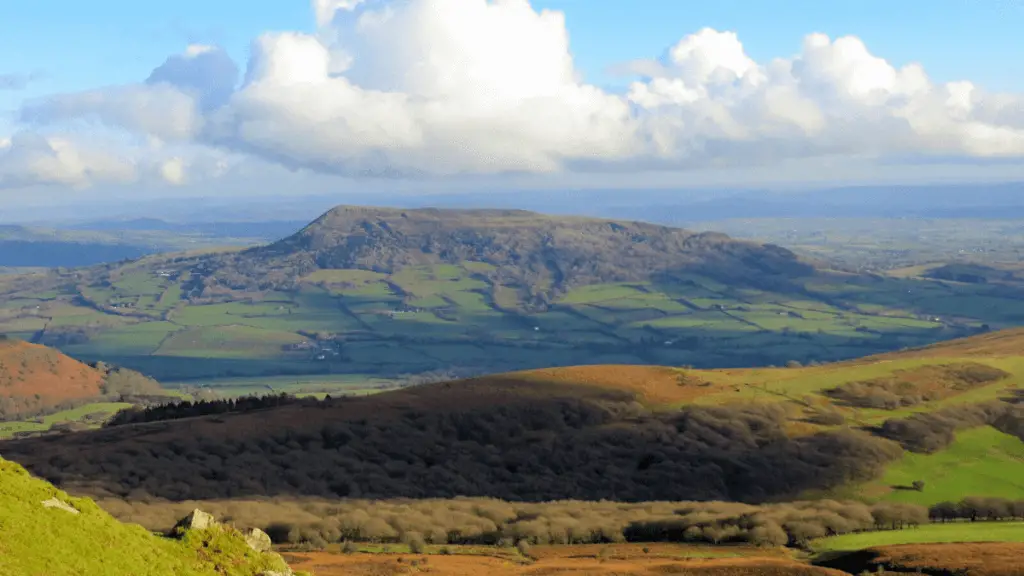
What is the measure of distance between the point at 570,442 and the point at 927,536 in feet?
142

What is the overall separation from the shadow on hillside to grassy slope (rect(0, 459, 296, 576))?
51.8 meters

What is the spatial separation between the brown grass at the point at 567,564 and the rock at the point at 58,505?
1846 centimetres

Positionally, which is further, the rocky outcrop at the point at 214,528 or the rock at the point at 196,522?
the rock at the point at 196,522

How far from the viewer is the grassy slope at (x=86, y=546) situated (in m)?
29.8

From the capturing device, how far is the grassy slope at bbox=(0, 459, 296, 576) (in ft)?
97.8

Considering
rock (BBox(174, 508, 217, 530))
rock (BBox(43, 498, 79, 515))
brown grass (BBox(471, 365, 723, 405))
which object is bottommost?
brown grass (BBox(471, 365, 723, 405))

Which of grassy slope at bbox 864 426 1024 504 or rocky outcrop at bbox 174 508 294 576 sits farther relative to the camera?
grassy slope at bbox 864 426 1024 504

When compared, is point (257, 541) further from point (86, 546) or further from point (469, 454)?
point (469, 454)

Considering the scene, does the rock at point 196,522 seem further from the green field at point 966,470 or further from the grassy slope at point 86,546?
the green field at point 966,470

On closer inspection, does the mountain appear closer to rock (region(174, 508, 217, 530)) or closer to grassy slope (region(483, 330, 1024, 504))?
grassy slope (region(483, 330, 1024, 504))

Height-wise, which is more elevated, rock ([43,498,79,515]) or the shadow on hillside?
rock ([43,498,79,515])

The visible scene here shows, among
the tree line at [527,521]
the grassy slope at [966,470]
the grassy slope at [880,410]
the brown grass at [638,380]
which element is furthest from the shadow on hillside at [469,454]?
the tree line at [527,521]

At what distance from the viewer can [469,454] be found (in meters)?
103

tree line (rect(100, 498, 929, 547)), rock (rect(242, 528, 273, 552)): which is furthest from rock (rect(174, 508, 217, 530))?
tree line (rect(100, 498, 929, 547))
